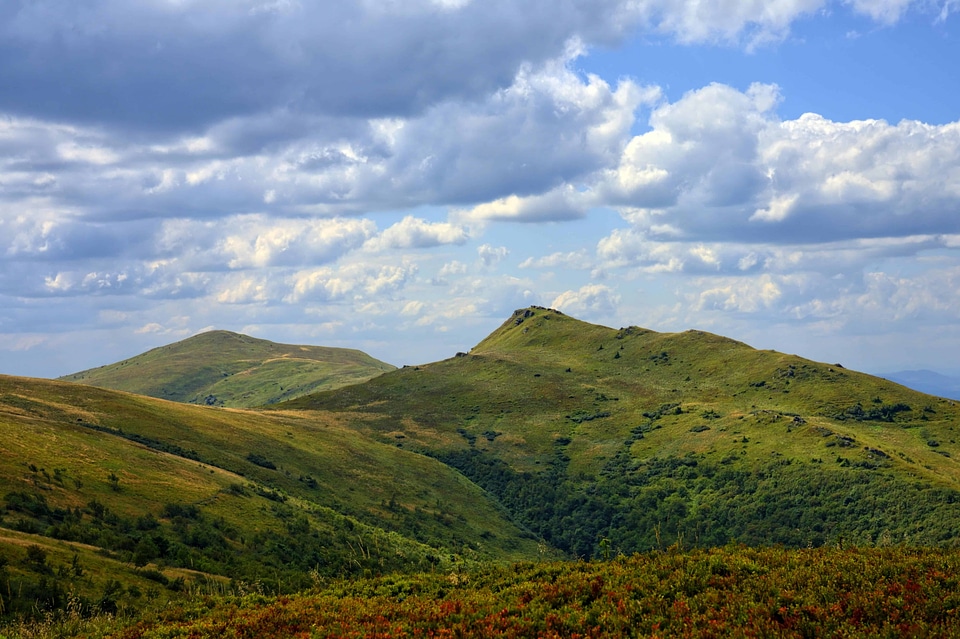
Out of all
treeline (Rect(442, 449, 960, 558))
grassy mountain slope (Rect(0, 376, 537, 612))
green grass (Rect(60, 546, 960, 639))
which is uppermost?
green grass (Rect(60, 546, 960, 639))

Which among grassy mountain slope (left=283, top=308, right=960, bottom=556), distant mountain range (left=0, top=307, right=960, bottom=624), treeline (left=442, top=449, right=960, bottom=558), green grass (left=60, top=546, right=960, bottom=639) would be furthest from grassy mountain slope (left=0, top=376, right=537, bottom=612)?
grassy mountain slope (left=283, top=308, right=960, bottom=556)

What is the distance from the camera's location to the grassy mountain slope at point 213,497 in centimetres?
4922

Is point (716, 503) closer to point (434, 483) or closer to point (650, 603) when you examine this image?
point (434, 483)

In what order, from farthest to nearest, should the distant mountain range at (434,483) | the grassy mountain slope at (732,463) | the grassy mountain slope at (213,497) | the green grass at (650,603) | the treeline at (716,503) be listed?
the grassy mountain slope at (732,463) < the treeline at (716,503) < the distant mountain range at (434,483) < the grassy mountain slope at (213,497) < the green grass at (650,603)

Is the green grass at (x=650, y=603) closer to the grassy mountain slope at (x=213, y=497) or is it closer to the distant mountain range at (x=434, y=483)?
the distant mountain range at (x=434, y=483)

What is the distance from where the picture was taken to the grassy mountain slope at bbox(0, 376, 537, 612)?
49.2 meters

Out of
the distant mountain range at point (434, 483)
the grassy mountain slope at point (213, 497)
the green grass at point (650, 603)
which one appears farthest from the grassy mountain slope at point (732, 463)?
the green grass at point (650, 603)

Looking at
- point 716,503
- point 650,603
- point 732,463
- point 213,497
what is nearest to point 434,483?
point 716,503

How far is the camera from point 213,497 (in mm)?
75062

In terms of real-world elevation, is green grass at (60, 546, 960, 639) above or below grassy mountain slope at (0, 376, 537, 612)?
above

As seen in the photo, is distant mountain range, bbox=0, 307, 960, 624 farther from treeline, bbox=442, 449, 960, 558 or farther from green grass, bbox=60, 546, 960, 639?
green grass, bbox=60, 546, 960, 639

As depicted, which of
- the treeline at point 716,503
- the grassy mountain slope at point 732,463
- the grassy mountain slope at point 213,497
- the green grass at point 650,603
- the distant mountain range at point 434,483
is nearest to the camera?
the green grass at point 650,603

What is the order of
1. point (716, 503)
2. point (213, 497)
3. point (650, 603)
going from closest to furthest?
point (650, 603), point (213, 497), point (716, 503)

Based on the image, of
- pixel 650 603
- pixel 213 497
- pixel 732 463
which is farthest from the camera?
pixel 732 463
